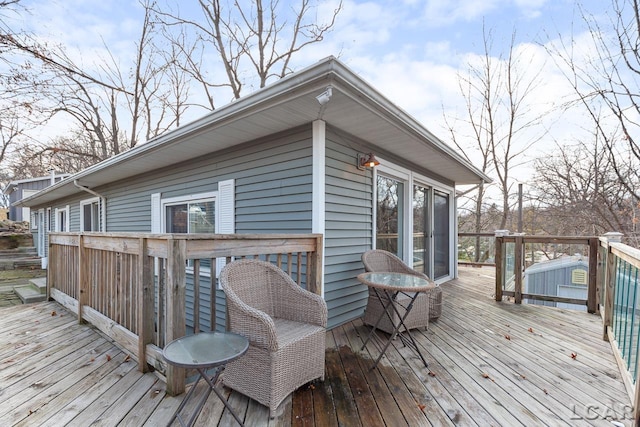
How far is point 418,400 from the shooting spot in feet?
6.46

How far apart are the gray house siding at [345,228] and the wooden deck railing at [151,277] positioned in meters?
0.41

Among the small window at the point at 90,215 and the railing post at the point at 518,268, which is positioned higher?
the small window at the point at 90,215

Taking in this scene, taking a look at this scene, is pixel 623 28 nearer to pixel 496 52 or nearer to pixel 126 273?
pixel 496 52

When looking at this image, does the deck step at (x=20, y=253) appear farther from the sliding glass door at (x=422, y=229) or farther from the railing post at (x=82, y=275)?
the sliding glass door at (x=422, y=229)

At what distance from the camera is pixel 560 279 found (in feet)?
16.9

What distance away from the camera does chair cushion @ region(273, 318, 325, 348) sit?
6.17ft

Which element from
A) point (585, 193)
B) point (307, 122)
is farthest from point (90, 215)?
point (585, 193)

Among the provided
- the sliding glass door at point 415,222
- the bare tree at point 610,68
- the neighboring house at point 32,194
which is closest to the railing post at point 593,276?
the sliding glass door at point 415,222

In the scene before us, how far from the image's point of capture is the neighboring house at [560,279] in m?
4.94

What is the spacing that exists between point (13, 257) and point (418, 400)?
16038mm

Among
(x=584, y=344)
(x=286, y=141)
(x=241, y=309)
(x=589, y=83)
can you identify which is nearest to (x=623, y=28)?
(x=589, y=83)

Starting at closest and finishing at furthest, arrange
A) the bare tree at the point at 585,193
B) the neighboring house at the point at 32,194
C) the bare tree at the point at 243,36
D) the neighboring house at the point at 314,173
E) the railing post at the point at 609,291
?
the neighboring house at the point at 314,173
the railing post at the point at 609,291
the bare tree at the point at 585,193
the bare tree at the point at 243,36
the neighboring house at the point at 32,194

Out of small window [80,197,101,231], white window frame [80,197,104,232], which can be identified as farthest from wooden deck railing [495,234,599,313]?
small window [80,197,101,231]

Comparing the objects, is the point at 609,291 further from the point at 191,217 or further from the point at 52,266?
the point at 52,266
